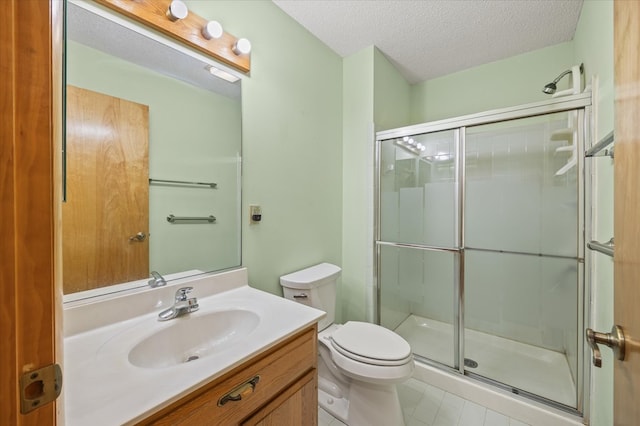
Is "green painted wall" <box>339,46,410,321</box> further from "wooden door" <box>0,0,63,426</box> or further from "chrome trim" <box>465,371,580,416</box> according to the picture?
"wooden door" <box>0,0,63,426</box>

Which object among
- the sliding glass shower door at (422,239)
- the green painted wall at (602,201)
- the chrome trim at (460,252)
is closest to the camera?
the green painted wall at (602,201)

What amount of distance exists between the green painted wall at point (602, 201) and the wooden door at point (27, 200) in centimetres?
175

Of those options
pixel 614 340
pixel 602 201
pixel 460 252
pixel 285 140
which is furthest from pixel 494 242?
pixel 285 140

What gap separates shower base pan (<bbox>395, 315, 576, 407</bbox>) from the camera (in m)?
1.61

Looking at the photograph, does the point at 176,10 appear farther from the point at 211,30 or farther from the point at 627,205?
the point at 627,205

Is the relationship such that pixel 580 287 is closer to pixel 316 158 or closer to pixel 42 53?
pixel 316 158

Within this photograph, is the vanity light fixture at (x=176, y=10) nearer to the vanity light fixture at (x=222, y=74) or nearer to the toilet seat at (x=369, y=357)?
the vanity light fixture at (x=222, y=74)

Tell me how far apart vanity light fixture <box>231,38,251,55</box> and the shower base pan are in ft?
7.53

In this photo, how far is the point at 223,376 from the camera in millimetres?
705

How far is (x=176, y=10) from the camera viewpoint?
1068 millimetres

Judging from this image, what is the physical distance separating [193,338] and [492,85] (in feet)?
9.22

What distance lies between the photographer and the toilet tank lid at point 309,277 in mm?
1521

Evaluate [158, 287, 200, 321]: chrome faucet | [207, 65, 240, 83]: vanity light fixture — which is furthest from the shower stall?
[158, 287, 200, 321]: chrome faucet

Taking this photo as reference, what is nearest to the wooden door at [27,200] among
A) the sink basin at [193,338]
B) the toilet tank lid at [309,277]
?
the sink basin at [193,338]
